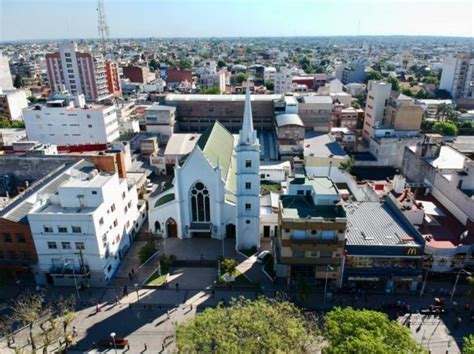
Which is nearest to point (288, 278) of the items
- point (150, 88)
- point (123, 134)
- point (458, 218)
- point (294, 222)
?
point (294, 222)

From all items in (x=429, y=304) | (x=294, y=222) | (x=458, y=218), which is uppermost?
(x=294, y=222)

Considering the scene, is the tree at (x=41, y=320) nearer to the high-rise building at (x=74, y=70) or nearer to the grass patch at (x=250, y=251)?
the grass patch at (x=250, y=251)

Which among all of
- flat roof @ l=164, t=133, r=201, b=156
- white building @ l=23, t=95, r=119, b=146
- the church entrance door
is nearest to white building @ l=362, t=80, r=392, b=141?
flat roof @ l=164, t=133, r=201, b=156

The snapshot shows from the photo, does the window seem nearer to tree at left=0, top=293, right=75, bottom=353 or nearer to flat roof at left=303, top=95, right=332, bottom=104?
tree at left=0, top=293, right=75, bottom=353

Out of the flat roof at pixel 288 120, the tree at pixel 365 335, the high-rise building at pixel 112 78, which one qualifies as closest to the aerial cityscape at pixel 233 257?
the tree at pixel 365 335

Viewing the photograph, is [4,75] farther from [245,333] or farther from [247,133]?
[245,333]

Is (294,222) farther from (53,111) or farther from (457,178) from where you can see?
(53,111)
